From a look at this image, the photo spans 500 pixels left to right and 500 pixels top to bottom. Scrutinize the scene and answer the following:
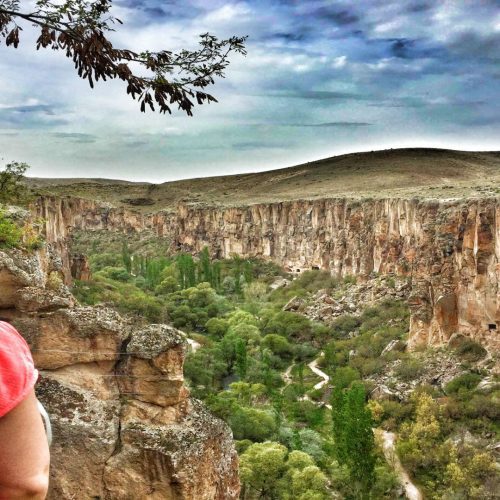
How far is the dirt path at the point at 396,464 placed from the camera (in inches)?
809

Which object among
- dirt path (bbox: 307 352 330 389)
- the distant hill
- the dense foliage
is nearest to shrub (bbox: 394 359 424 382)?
the dense foliage

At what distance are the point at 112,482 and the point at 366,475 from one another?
47.1 ft

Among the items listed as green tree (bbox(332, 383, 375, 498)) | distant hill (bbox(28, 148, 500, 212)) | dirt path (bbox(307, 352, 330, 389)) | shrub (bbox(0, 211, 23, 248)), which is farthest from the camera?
distant hill (bbox(28, 148, 500, 212))

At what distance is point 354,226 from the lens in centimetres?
5494

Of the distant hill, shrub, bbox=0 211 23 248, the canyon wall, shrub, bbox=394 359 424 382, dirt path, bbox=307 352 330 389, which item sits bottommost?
dirt path, bbox=307 352 330 389

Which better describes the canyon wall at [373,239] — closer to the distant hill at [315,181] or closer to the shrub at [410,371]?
the shrub at [410,371]

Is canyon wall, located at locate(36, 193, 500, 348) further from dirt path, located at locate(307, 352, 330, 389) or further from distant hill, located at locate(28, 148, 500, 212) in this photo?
dirt path, located at locate(307, 352, 330, 389)

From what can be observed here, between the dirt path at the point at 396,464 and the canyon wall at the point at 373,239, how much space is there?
8.25 m

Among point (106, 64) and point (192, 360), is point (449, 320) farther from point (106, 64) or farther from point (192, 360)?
point (106, 64)

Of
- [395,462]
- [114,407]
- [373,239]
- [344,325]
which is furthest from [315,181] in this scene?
[114,407]

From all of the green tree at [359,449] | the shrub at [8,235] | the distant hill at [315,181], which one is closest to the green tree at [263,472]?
the green tree at [359,449]

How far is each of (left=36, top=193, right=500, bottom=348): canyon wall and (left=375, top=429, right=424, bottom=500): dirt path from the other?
8.25m

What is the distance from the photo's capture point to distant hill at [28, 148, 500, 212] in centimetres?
7531

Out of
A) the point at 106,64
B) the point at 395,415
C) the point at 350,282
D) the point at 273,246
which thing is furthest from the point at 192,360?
the point at 273,246
